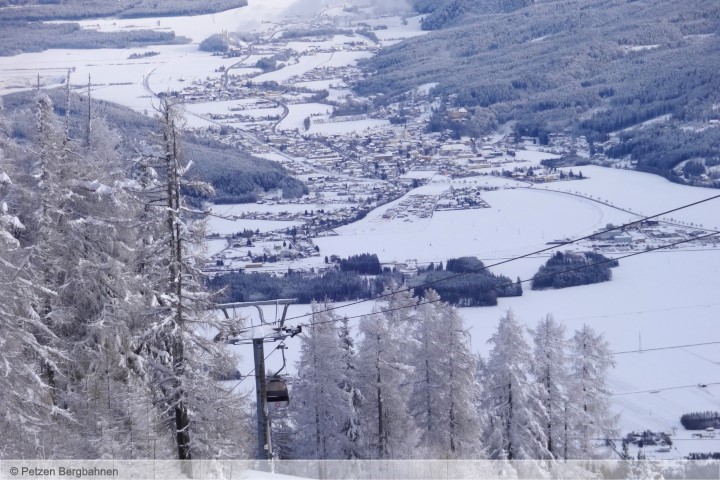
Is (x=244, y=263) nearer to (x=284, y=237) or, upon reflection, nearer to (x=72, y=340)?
(x=284, y=237)

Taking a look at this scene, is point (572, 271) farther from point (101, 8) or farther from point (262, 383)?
point (101, 8)

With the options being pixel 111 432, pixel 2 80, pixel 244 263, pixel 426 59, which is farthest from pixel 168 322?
pixel 426 59

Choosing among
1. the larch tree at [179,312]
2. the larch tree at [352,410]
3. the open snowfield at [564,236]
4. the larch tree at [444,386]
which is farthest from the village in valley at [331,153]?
the larch tree at [179,312]

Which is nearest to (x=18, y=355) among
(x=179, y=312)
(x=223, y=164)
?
(x=179, y=312)

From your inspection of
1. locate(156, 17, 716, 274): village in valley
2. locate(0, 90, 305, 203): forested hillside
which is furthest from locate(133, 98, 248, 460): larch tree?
locate(0, 90, 305, 203): forested hillside

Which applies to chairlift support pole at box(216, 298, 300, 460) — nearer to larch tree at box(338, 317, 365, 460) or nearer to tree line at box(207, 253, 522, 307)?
larch tree at box(338, 317, 365, 460)

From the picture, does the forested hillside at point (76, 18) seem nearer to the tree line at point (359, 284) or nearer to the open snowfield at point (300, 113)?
the open snowfield at point (300, 113)
